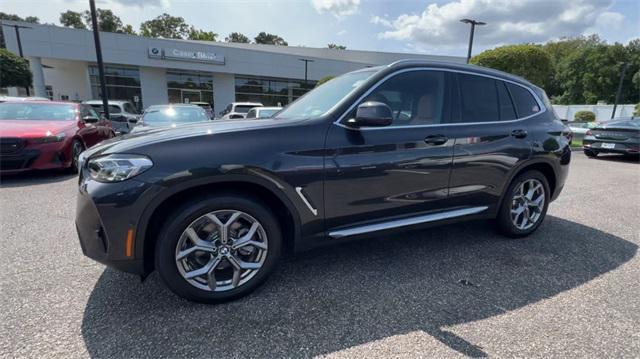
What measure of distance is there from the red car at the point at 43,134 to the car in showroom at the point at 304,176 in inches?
186

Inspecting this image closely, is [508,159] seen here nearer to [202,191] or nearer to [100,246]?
[202,191]

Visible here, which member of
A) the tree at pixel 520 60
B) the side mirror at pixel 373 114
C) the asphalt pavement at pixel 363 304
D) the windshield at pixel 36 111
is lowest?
the asphalt pavement at pixel 363 304

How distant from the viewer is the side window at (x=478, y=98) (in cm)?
323

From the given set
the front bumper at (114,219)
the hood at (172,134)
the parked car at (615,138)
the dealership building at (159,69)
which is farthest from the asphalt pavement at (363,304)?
the dealership building at (159,69)

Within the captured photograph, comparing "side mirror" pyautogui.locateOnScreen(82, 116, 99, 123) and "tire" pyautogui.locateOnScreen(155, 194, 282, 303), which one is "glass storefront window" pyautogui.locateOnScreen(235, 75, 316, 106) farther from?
"tire" pyautogui.locateOnScreen(155, 194, 282, 303)

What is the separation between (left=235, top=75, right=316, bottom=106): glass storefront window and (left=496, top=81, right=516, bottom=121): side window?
29.6 metres

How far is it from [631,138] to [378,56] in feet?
110

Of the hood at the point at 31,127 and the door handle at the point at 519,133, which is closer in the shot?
the door handle at the point at 519,133

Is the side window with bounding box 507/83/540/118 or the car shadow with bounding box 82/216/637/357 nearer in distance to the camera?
the car shadow with bounding box 82/216/637/357

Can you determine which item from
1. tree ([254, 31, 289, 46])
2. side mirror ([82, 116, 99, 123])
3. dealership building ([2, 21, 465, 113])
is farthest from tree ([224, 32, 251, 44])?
side mirror ([82, 116, 99, 123])

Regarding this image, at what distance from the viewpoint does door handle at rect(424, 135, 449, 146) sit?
293 centimetres

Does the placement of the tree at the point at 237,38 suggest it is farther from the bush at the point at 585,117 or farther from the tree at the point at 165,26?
the bush at the point at 585,117

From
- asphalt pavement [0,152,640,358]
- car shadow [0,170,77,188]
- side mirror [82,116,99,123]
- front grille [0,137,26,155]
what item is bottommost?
car shadow [0,170,77,188]

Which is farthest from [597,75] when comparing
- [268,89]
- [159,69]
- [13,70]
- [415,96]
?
[13,70]
